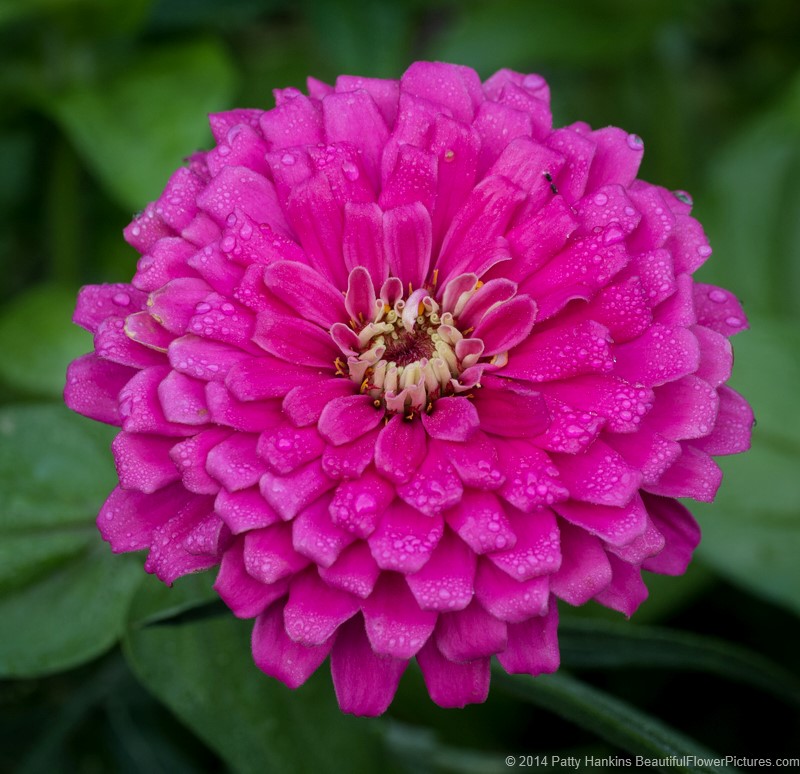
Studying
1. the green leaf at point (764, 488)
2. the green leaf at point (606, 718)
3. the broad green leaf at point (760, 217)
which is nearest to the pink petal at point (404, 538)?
the green leaf at point (606, 718)

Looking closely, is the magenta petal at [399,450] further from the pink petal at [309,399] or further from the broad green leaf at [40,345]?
the broad green leaf at [40,345]

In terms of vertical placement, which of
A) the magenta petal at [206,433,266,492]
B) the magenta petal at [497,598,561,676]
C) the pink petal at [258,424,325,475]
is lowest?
the magenta petal at [497,598,561,676]

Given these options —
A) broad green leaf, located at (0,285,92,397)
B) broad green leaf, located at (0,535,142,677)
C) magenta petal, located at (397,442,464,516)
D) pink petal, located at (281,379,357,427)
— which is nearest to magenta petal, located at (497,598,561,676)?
magenta petal, located at (397,442,464,516)

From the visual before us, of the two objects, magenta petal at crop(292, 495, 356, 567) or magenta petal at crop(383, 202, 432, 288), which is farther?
magenta petal at crop(383, 202, 432, 288)

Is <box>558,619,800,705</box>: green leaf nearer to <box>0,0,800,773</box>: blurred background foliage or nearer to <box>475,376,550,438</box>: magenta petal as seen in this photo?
<box>0,0,800,773</box>: blurred background foliage

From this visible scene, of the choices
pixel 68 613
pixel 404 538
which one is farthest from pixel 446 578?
pixel 68 613
